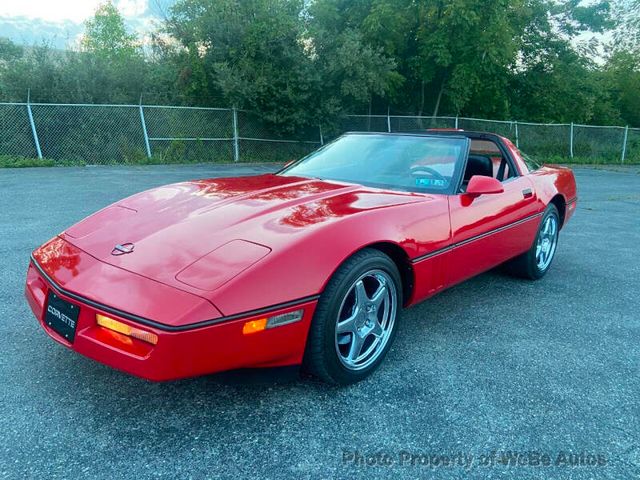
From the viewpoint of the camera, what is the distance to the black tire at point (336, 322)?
2104mm

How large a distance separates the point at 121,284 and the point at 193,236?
399 millimetres

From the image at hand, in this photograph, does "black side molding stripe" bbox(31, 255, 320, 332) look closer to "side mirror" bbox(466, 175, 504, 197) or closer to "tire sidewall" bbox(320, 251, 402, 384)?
"tire sidewall" bbox(320, 251, 402, 384)

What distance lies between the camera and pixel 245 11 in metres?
13.4

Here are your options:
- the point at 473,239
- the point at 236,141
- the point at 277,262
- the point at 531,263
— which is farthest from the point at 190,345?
the point at 236,141

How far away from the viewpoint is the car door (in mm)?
2961

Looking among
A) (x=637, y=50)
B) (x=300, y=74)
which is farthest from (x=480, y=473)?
(x=637, y=50)

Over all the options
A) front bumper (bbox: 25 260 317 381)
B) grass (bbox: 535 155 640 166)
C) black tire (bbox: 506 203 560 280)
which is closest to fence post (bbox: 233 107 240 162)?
black tire (bbox: 506 203 560 280)

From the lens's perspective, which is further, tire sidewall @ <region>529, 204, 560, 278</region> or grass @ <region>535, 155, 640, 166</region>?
grass @ <region>535, 155, 640, 166</region>

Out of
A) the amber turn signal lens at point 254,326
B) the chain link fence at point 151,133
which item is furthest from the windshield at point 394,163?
the chain link fence at point 151,133

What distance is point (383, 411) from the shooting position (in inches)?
84.4

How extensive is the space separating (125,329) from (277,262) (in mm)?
646

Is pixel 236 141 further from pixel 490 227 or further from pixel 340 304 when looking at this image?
pixel 340 304

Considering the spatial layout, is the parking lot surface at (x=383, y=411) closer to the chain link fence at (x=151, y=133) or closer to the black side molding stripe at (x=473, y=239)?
the black side molding stripe at (x=473, y=239)

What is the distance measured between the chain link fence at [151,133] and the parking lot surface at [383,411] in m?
7.97
